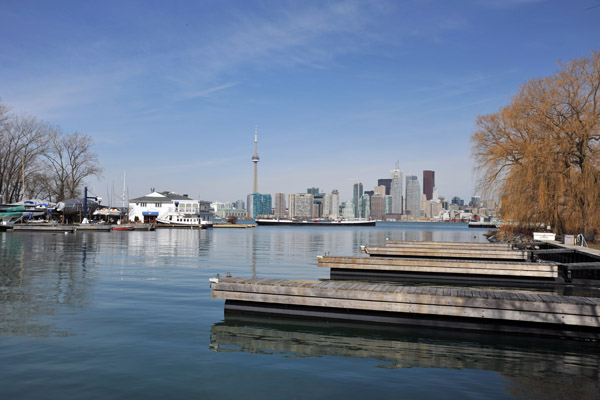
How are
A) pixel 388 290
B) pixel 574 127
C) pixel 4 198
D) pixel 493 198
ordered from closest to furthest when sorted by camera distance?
pixel 388 290 → pixel 574 127 → pixel 493 198 → pixel 4 198

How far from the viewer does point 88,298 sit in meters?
15.9

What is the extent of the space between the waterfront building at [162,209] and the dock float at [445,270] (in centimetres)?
9096

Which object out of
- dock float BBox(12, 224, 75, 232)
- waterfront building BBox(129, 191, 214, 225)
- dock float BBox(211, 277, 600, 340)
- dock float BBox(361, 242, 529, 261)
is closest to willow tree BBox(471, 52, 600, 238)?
dock float BBox(361, 242, 529, 261)

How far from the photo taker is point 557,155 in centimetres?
3609

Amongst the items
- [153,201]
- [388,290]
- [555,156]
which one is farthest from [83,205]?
[388,290]

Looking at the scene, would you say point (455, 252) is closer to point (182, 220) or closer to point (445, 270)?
point (445, 270)

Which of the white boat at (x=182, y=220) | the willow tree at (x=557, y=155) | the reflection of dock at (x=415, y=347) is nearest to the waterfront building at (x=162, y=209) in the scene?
the white boat at (x=182, y=220)

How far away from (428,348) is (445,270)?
12530mm

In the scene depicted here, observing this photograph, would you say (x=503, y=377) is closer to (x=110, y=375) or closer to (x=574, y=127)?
(x=110, y=375)

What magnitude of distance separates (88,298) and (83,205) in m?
82.8

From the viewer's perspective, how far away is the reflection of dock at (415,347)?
938 centimetres

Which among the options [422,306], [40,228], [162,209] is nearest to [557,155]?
[422,306]

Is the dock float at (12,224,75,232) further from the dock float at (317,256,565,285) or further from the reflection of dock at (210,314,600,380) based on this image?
the reflection of dock at (210,314,600,380)

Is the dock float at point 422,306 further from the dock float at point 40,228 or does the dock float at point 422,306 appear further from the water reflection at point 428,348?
the dock float at point 40,228
